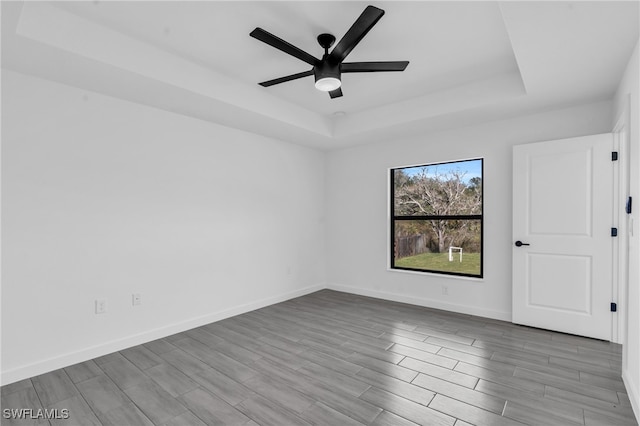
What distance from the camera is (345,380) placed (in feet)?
8.16

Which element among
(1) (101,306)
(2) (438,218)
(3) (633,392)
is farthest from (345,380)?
(2) (438,218)

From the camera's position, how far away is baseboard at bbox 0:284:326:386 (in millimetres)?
2532

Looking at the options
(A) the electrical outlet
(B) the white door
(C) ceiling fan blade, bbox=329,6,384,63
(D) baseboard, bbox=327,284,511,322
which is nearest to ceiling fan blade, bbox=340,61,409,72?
(C) ceiling fan blade, bbox=329,6,384,63

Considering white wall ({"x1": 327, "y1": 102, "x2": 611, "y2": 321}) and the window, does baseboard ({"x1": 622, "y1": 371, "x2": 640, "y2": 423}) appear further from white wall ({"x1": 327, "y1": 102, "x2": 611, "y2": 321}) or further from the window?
the window

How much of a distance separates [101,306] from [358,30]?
3158 millimetres

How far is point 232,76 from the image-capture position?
331 centimetres

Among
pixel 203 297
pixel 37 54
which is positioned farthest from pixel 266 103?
pixel 203 297

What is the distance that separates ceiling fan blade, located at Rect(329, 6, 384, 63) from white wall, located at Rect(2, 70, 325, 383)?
6.87 ft

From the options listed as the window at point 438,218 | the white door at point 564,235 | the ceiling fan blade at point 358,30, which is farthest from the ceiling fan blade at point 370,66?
the window at point 438,218

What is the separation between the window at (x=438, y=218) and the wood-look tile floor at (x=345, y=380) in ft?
3.52

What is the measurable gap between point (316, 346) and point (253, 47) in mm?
2760

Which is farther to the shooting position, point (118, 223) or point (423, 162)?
point (423, 162)

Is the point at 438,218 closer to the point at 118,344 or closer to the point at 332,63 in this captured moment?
the point at 332,63

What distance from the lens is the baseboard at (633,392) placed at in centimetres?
197
